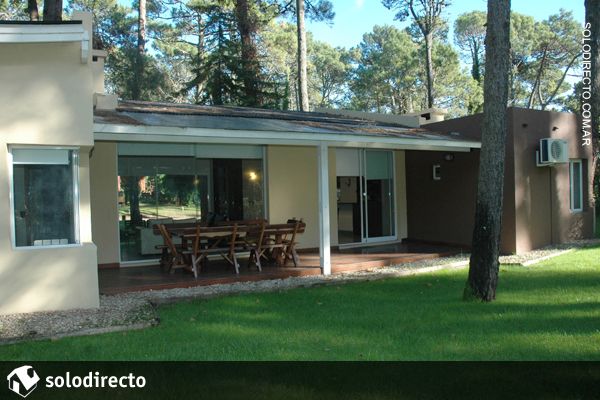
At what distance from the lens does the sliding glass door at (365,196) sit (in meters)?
13.3

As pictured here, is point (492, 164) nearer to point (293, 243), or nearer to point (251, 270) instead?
point (293, 243)

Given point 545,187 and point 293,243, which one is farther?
point 545,187

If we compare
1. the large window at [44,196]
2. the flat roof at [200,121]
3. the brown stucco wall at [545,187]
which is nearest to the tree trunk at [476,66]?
the brown stucco wall at [545,187]

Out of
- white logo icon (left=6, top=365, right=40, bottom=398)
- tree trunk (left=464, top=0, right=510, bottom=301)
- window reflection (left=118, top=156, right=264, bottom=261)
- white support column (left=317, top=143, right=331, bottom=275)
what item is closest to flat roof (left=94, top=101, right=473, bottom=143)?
white support column (left=317, top=143, right=331, bottom=275)

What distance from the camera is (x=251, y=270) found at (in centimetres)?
987

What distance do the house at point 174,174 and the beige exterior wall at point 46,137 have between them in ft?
0.04

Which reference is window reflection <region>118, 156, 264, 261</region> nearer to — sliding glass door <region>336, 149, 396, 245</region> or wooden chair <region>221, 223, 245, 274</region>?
wooden chair <region>221, 223, 245, 274</region>

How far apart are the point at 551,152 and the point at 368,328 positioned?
8.10 metres

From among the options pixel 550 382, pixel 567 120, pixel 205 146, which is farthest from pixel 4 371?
pixel 567 120

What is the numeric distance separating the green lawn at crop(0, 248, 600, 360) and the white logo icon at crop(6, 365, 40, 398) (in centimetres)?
36

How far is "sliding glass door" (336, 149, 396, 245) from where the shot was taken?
13.3 meters

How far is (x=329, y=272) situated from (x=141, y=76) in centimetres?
1731

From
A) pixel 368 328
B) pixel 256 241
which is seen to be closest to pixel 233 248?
pixel 256 241

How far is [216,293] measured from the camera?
26.3 feet
